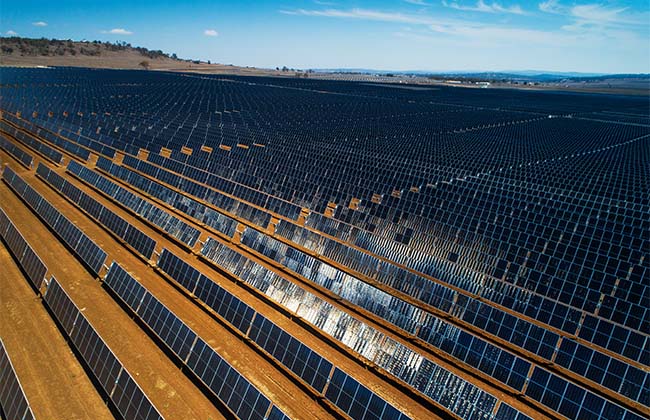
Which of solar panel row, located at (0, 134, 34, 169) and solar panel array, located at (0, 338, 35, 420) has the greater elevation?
solar panel row, located at (0, 134, 34, 169)

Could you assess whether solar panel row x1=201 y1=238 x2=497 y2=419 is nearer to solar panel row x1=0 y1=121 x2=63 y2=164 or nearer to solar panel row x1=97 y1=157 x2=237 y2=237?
solar panel row x1=97 y1=157 x2=237 y2=237

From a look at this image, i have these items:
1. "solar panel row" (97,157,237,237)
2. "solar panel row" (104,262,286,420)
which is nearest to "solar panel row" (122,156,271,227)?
"solar panel row" (97,157,237,237)

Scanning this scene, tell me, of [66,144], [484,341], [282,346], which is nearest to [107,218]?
[282,346]

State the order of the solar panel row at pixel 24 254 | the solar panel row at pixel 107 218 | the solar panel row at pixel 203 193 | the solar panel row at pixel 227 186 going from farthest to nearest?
the solar panel row at pixel 227 186
the solar panel row at pixel 203 193
the solar panel row at pixel 107 218
the solar panel row at pixel 24 254

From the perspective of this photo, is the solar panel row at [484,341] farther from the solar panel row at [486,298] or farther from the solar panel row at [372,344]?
the solar panel row at [372,344]

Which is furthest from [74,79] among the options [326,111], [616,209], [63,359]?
[616,209]

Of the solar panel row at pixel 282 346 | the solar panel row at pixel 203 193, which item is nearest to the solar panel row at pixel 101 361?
the solar panel row at pixel 282 346

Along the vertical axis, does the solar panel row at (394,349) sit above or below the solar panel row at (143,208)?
below
